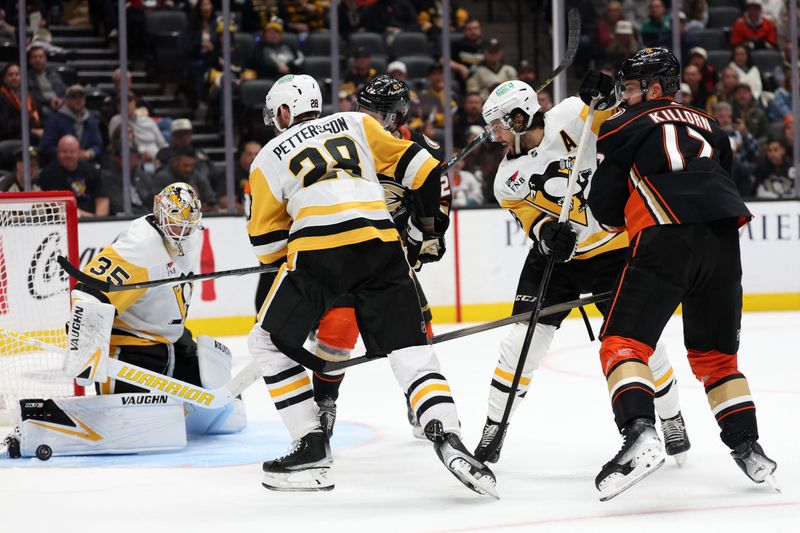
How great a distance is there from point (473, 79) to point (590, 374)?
341 centimetres

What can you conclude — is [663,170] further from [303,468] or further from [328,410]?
[328,410]

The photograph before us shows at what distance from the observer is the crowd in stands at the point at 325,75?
22.6 ft

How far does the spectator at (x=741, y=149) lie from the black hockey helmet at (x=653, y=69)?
507cm

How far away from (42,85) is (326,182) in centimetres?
447

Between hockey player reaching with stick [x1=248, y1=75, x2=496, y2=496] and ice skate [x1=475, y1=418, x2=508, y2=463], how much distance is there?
375 millimetres

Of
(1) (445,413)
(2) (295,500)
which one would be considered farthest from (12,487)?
(1) (445,413)

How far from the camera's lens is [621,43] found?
26.8ft

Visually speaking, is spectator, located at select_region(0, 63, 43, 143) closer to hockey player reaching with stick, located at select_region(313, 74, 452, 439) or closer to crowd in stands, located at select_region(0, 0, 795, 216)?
crowd in stands, located at select_region(0, 0, 795, 216)

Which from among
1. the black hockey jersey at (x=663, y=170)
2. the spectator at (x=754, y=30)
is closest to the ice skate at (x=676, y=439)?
the black hockey jersey at (x=663, y=170)

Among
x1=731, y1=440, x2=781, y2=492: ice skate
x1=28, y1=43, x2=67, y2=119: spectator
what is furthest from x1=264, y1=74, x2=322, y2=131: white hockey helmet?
x1=28, y1=43, x2=67, y2=119: spectator

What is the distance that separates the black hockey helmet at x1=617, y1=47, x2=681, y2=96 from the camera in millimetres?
2975

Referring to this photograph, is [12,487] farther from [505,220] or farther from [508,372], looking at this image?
[505,220]

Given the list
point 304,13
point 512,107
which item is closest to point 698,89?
point 304,13

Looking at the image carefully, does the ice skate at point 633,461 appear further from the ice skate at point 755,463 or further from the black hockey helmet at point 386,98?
the black hockey helmet at point 386,98
